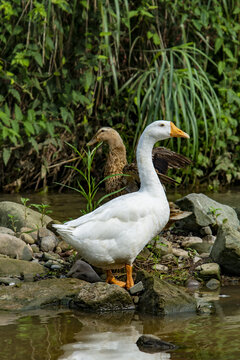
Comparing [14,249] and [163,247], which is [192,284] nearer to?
[163,247]

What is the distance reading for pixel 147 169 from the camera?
4578 millimetres

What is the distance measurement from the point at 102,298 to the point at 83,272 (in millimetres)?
614

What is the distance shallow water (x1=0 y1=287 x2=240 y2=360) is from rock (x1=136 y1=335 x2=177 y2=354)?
0.04 metres

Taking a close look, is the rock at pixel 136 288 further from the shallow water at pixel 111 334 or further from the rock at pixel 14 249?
the rock at pixel 14 249

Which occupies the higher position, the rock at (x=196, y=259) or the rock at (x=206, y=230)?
the rock at (x=196, y=259)

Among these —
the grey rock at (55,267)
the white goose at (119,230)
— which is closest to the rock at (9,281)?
the grey rock at (55,267)

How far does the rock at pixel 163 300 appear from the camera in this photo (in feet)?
13.0

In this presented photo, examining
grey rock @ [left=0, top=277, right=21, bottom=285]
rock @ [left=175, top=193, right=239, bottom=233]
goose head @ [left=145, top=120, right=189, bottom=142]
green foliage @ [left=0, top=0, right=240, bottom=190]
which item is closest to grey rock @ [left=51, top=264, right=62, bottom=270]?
grey rock @ [left=0, top=277, right=21, bottom=285]

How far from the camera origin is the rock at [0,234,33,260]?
16.5 ft

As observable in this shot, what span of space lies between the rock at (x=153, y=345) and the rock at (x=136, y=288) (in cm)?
88

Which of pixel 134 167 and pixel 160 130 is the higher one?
pixel 160 130

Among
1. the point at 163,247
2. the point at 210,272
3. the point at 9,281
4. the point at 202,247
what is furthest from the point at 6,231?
the point at 210,272

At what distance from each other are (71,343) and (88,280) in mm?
1227

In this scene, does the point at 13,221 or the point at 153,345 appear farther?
the point at 13,221
